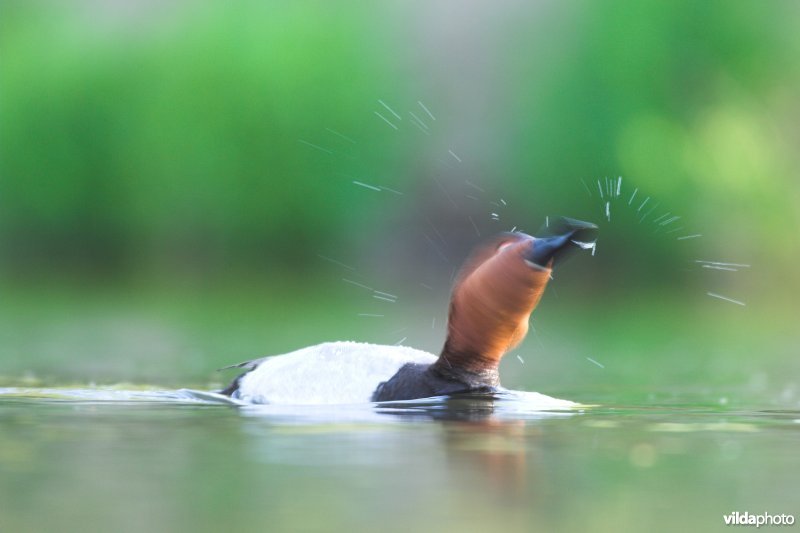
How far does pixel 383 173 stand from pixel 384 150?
681 millimetres

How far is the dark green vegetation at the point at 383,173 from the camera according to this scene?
63.4 ft

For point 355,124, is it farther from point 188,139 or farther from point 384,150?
point 188,139

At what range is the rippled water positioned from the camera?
19.0 feet

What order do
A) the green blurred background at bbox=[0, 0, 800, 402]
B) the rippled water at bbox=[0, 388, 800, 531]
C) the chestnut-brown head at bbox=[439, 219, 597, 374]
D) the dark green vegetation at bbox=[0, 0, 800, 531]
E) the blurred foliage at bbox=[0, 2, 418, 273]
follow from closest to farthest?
the rippled water at bbox=[0, 388, 800, 531] < the chestnut-brown head at bbox=[439, 219, 597, 374] < the dark green vegetation at bbox=[0, 0, 800, 531] < the green blurred background at bbox=[0, 0, 800, 402] < the blurred foliage at bbox=[0, 2, 418, 273]

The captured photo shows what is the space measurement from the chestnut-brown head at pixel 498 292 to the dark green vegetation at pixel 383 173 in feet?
13.2

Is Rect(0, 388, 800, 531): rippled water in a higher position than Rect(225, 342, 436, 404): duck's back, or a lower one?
lower

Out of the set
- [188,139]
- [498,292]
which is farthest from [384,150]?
[498,292]

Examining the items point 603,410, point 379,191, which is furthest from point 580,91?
point 603,410

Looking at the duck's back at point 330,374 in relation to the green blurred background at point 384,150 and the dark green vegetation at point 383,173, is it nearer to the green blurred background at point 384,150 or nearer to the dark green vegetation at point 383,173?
the dark green vegetation at point 383,173

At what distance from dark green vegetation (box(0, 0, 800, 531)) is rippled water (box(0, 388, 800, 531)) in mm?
4262

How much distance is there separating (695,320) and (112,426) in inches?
585

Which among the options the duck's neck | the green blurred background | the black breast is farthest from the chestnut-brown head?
the green blurred background

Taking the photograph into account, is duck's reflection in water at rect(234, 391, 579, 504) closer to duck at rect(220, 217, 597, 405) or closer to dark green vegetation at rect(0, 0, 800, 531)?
duck at rect(220, 217, 597, 405)

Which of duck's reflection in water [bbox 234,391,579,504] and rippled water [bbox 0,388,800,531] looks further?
duck's reflection in water [bbox 234,391,579,504]
